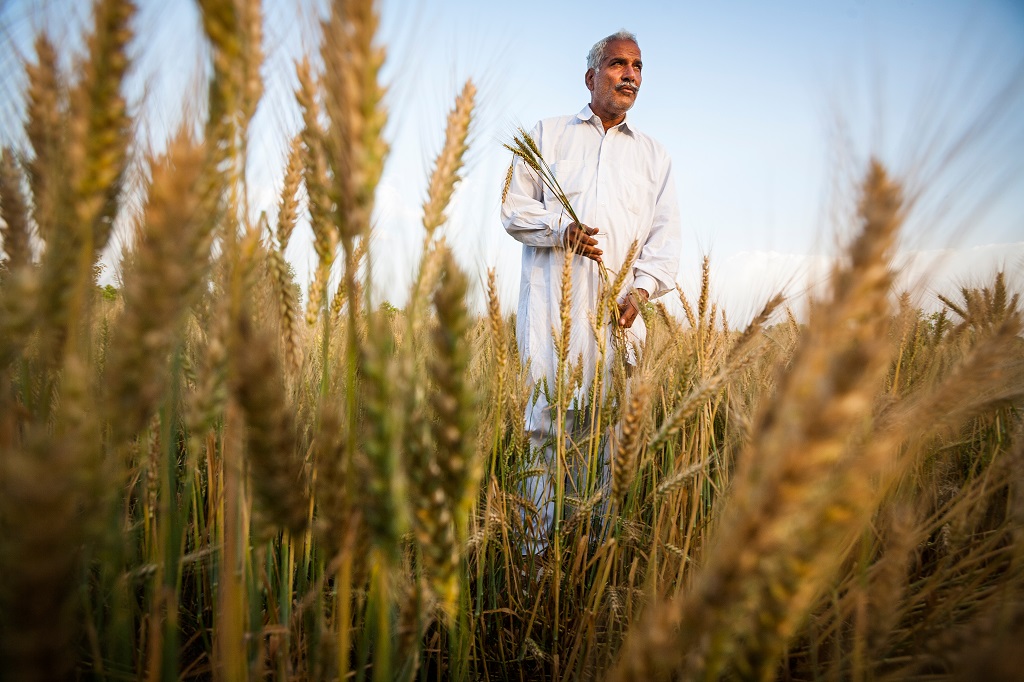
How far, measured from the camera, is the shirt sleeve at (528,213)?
3237 millimetres

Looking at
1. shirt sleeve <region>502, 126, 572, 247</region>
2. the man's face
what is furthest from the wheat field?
the man's face

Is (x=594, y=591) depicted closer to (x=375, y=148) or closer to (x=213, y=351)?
(x=213, y=351)

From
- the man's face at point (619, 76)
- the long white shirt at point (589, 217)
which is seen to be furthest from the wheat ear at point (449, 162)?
the man's face at point (619, 76)

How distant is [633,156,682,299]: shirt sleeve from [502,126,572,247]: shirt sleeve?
692mm

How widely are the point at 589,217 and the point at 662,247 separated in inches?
23.3

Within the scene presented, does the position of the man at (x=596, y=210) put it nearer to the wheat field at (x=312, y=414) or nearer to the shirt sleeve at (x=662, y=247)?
the shirt sleeve at (x=662, y=247)

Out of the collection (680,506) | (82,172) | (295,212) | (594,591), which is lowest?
(594,591)

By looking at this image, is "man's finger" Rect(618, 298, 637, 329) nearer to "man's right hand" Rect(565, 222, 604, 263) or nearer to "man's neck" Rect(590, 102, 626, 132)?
"man's right hand" Rect(565, 222, 604, 263)

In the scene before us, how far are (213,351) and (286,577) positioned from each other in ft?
1.52

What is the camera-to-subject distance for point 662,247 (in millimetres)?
3648

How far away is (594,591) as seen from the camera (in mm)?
1506

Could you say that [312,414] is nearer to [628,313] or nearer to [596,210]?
[628,313]

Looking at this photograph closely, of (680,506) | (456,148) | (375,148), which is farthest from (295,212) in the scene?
(680,506)

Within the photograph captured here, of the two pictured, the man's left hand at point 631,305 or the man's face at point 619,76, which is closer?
the man's left hand at point 631,305
